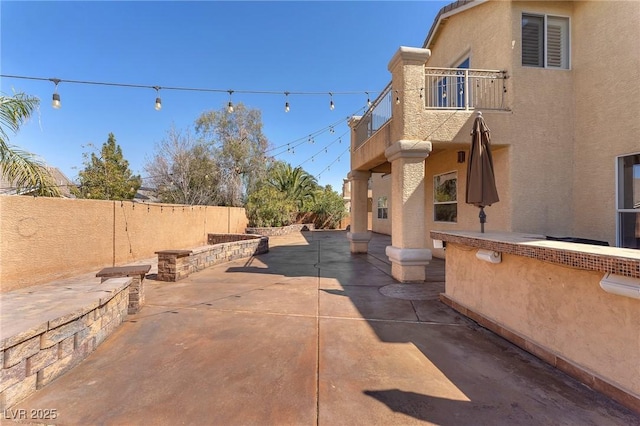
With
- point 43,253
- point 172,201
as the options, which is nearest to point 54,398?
point 43,253

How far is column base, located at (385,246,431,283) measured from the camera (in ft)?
20.4

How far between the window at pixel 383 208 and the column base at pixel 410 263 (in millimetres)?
11896

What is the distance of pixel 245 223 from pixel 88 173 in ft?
31.1

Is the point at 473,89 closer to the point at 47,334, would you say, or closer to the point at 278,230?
the point at 47,334

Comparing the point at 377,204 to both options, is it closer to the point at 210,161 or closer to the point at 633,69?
the point at 210,161

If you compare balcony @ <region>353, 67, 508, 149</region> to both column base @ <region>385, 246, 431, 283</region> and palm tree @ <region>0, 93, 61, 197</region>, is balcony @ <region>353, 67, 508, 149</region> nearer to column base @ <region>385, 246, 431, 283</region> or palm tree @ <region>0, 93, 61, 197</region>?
column base @ <region>385, 246, 431, 283</region>

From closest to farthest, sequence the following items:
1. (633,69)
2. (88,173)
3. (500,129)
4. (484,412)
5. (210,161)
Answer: (484,412) < (633,69) < (500,129) < (88,173) < (210,161)

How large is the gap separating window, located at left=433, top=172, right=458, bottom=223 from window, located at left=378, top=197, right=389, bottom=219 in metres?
8.71

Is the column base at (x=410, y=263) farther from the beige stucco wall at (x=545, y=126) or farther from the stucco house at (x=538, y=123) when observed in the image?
the beige stucco wall at (x=545, y=126)

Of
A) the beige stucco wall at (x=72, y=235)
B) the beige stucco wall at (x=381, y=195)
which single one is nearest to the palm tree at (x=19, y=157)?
the beige stucco wall at (x=72, y=235)

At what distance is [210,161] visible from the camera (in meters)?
20.7

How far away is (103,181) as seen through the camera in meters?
16.3

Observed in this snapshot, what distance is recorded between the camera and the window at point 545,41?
6.50 meters

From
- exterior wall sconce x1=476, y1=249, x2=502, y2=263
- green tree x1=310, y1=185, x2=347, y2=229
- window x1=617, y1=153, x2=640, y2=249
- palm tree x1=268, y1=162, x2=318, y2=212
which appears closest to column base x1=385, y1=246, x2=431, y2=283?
exterior wall sconce x1=476, y1=249, x2=502, y2=263
